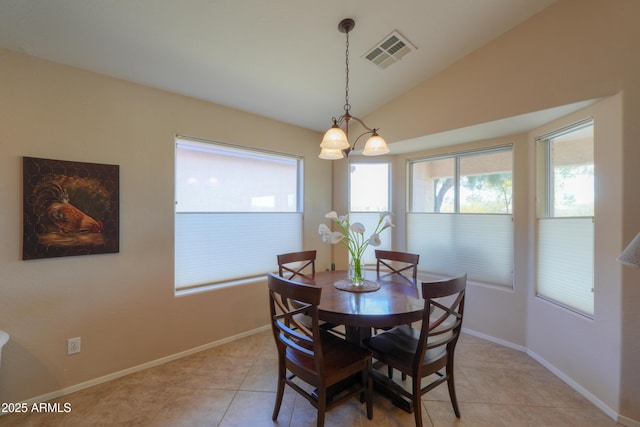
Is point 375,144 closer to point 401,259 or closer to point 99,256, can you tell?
point 401,259

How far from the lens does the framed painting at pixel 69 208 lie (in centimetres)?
188

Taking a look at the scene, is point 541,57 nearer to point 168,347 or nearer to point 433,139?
point 433,139

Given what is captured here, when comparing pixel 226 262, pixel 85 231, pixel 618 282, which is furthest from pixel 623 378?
pixel 85 231

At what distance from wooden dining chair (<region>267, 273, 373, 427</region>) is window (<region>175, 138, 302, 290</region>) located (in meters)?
1.39

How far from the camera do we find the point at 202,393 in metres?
2.05

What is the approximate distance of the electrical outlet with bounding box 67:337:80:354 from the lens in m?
2.03

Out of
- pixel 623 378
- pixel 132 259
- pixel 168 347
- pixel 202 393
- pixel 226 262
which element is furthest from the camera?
pixel 226 262

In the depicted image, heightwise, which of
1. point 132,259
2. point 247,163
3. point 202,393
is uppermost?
point 247,163

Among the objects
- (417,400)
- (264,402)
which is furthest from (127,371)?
(417,400)

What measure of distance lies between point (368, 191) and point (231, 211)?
6.41ft

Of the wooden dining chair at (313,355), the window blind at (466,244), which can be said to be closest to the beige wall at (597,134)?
the window blind at (466,244)

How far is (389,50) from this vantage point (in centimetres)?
238

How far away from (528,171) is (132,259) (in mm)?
3962

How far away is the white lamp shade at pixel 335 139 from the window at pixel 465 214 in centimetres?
206
